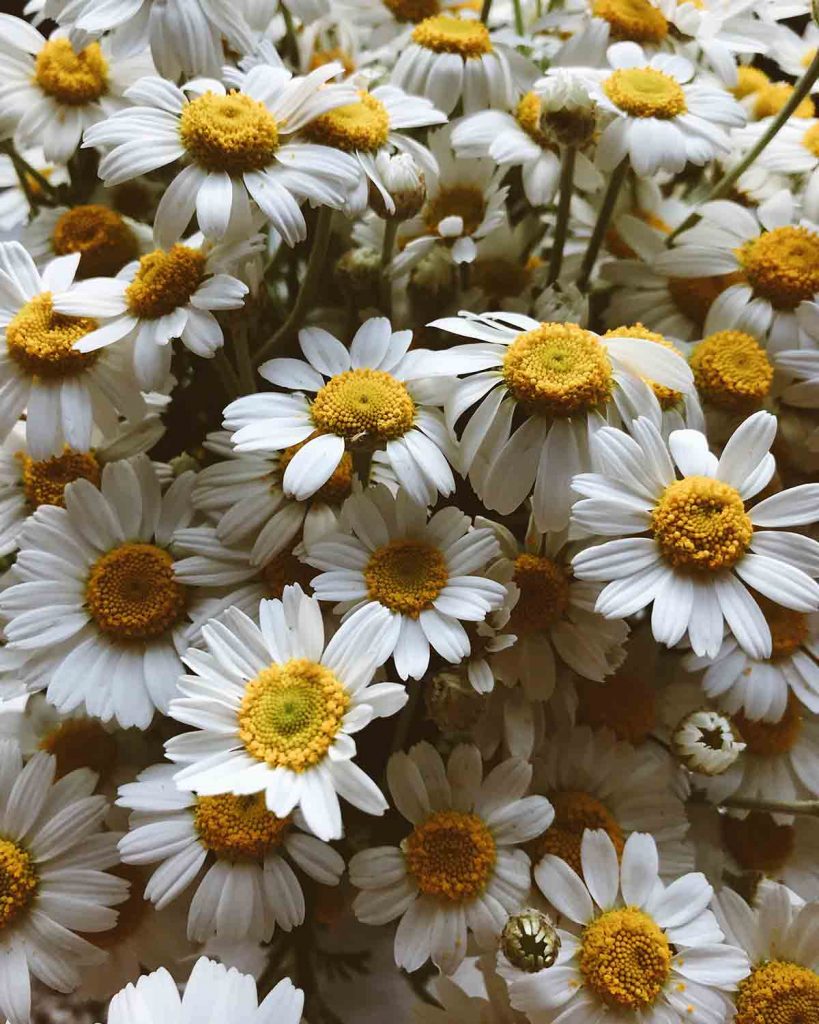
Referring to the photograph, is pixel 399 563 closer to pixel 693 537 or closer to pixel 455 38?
pixel 693 537

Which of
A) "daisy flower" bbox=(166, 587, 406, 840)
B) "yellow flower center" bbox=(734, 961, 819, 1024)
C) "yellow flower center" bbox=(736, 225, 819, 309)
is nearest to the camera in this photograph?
Answer: "daisy flower" bbox=(166, 587, 406, 840)

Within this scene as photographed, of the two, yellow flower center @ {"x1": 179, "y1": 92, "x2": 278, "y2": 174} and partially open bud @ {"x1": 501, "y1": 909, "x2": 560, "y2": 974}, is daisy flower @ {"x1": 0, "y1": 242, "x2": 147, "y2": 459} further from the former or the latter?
partially open bud @ {"x1": 501, "y1": 909, "x2": 560, "y2": 974}

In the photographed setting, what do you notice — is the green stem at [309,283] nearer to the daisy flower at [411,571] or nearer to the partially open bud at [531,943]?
the daisy flower at [411,571]

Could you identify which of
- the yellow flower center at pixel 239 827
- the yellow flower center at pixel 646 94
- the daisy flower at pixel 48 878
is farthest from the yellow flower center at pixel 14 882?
the yellow flower center at pixel 646 94

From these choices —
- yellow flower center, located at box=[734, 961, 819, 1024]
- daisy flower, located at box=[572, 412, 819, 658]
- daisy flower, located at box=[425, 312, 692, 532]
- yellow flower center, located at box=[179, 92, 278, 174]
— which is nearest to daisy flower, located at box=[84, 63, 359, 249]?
yellow flower center, located at box=[179, 92, 278, 174]

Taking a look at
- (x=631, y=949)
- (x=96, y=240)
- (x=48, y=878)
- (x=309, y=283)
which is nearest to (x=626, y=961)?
(x=631, y=949)

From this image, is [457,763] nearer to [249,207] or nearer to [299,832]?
[299,832]
